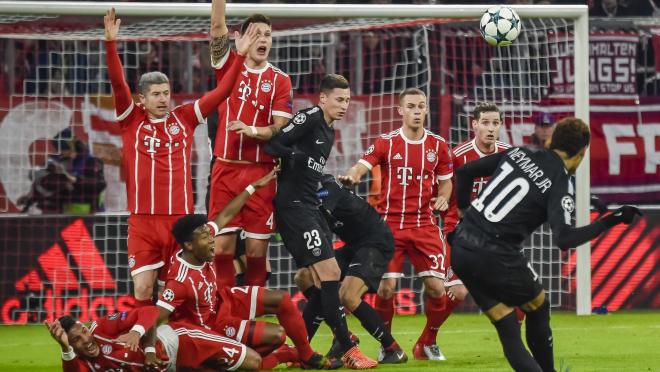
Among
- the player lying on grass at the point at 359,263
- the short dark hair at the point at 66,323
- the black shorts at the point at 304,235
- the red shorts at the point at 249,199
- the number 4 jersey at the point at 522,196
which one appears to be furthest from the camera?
the red shorts at the point at 249,199

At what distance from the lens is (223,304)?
26.8ft

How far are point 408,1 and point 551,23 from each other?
2522mm

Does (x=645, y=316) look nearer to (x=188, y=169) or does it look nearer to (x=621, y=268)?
(x=621, y=268)

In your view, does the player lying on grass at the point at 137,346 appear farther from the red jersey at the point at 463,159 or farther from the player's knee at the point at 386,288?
the red jersey at the point at 463,159

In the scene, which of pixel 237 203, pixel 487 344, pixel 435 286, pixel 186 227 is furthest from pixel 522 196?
pixel 487 344

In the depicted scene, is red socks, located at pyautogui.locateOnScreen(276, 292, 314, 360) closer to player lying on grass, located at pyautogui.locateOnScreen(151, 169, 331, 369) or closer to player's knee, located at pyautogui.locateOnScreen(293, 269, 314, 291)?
player lying on grass, located at pyautogui.locateOnScreen(151, 169, 331, 369)

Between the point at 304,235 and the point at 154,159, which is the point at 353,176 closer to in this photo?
the point at 304,235

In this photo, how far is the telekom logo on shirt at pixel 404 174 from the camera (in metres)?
9.52

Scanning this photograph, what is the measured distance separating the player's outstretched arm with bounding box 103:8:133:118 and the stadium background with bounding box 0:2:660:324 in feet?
11.2

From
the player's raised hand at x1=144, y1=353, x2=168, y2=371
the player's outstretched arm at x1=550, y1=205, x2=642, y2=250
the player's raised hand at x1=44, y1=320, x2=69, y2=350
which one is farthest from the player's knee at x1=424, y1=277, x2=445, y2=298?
the player's raised hand at x1=44, y1=320, x2=69, y2=350

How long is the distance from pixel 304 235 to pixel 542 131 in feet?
15.6

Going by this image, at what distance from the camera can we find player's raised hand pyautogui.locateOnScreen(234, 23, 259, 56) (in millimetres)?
8531

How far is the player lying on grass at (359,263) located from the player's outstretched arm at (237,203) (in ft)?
1.38

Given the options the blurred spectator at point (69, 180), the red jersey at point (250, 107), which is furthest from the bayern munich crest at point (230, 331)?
the blurred spectator at point (69, 180)
